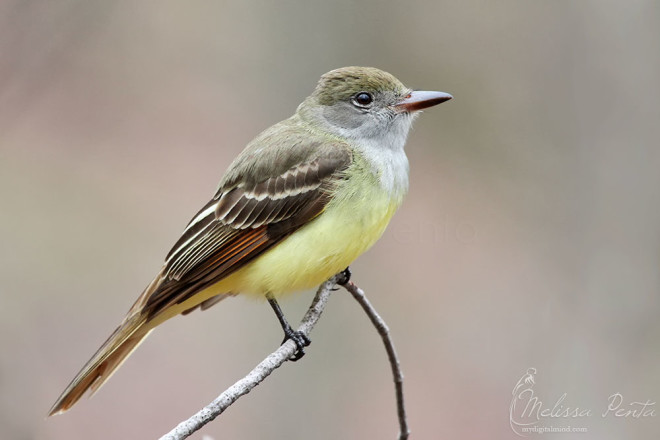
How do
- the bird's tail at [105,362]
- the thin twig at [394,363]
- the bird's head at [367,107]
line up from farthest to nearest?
1. the bird's head at [367,107]
2. the bird's tail at [105,362]
3. the thin twig at [394,363]

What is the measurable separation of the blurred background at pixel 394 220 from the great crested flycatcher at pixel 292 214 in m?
1.09

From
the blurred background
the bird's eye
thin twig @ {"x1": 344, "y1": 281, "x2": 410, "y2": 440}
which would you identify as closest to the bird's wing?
the bird's eye

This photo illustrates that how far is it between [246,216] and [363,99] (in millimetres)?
831

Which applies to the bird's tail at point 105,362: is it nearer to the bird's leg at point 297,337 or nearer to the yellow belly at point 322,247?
the yellow belly at point 322,247

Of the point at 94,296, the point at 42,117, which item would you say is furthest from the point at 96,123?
the point at 94,296

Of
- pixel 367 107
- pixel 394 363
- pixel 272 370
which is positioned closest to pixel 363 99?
pixel 367 107

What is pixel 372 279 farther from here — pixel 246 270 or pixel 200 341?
pixel 246 270

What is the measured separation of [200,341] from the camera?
6.11m

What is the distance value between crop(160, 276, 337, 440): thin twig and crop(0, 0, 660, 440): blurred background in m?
1.45

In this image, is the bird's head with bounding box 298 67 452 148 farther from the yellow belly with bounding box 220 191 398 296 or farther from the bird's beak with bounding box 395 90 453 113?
→ the yellow belly with bounding box 220 191 398 296

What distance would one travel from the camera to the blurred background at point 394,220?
183 inches

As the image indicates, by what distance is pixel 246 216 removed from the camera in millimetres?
3736

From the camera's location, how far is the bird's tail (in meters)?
3.33

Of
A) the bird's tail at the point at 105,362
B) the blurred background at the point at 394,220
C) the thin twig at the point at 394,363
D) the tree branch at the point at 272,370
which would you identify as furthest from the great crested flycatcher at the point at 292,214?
the blurred background at the point at 394,220
